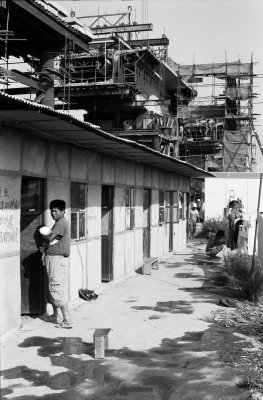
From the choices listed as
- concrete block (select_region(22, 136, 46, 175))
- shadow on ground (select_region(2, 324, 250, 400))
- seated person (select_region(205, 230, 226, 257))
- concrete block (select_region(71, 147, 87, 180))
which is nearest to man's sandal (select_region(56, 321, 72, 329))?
shadow on ground (select_region(2, 324, 250, 400))

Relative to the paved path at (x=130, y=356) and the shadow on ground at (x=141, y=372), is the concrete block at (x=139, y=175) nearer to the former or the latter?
the paved path at (x=130, y=356)

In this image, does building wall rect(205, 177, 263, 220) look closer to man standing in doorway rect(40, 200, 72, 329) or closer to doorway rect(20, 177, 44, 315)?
doorway rect(20, 177, 44, 315)

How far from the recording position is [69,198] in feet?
27.5

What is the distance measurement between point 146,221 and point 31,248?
7486mm

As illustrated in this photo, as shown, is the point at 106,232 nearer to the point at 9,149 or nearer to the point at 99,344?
the point at 9,149

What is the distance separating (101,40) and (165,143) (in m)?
7.11

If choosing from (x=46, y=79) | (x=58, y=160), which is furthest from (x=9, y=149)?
(x=46, y=79)

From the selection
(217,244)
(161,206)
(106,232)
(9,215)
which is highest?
(161,206)

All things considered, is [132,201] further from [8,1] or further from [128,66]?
[128,66]

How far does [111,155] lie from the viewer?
1055cm

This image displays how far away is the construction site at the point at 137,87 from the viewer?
54.6 feet

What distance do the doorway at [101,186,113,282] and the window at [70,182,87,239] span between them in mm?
1699

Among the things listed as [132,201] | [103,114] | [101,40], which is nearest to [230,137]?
[103,114]

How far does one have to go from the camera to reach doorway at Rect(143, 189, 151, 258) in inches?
568
